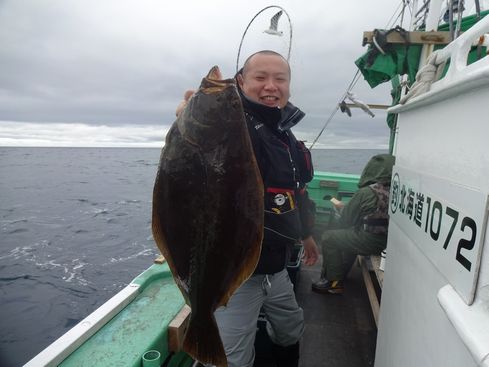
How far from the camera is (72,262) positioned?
12.9 m

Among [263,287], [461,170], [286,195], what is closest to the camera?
[461,170]

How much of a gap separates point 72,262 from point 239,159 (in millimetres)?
13289

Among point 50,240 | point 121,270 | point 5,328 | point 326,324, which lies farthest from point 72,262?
point 326,324

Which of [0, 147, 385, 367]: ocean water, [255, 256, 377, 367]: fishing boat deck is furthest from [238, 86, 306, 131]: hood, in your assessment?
[0, 147, 385, 367]: ocean water

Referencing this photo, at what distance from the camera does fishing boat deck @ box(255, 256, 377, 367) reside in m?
3.64

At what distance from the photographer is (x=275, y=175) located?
2205 mm

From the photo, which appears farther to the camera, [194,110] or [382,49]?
[382,49]

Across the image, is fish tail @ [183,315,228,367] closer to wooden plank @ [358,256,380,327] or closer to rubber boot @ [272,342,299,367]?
rubber boot @ [272,342,299,367]

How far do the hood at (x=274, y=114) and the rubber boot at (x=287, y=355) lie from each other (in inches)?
71.4

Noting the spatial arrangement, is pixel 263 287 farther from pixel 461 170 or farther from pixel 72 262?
pixel 72 262

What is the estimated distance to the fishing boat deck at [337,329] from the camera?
3.64 metres

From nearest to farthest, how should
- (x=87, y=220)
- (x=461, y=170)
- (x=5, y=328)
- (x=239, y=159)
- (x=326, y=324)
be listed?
(x=461, y=170), (x=239, y=159), (x=326, y=324), (x=5, y=328), (x=87, y=220)

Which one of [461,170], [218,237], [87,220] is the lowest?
[87,220]

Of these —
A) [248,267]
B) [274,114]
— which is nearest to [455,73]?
[274,114]
